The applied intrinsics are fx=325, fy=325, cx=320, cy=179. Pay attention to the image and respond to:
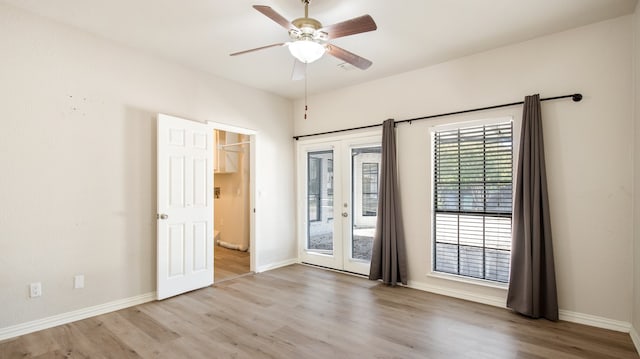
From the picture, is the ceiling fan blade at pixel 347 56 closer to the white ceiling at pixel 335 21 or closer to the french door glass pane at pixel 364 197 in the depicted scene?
the white ceiling at pixel 335 21

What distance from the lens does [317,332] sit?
2.98m

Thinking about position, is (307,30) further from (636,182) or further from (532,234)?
(636,182)

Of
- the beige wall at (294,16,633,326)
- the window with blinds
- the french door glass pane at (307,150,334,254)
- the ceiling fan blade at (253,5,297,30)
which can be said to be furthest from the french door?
the ceiling fan blade at (253,5,297,30)

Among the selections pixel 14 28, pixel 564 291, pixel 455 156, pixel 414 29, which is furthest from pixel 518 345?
pixel 14 28

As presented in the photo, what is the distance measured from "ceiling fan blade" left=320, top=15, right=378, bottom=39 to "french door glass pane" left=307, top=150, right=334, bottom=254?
281 cm

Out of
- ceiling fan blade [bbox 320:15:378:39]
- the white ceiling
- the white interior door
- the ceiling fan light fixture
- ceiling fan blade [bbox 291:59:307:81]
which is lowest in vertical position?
the white interior door

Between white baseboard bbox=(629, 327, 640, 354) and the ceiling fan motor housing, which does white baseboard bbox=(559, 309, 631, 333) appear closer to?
white baseboard bbox=(629, 327, 640, 354)

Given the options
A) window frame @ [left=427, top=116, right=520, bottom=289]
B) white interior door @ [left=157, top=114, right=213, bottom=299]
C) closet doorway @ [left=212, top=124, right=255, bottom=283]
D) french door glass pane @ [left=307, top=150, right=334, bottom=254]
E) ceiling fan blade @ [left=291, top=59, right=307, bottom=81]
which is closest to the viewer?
ceiling fan blade @ [left=291, top=59, right=307, bottom=81]

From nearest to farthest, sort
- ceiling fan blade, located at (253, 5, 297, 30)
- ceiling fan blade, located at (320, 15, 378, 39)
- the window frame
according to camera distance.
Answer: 1. ceiling fan blade, located at (253, 5, 297, 30)
2. ceiling fan blade, located at (320, 15, 378, 39)
3. the window frame

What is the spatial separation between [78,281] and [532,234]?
4586 millimetres

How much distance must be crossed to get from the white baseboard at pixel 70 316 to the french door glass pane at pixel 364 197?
9.26 ft

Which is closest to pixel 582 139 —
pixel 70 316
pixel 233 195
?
pixel 70 316

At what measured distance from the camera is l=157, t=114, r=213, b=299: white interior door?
3826mm

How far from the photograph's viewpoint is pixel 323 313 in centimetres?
342
